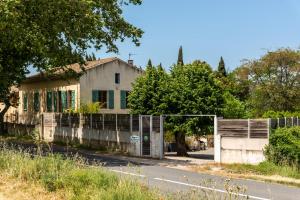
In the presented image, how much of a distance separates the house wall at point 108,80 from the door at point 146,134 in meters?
13.8

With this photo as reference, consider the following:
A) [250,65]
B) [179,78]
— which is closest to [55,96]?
[179,78]

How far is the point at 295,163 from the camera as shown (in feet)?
77.4

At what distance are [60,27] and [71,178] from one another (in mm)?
Result: 14237

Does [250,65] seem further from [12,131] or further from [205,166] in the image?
[205,166]

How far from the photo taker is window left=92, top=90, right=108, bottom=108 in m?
43.8

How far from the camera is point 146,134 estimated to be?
99.3 ft

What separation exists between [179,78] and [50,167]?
915 inches

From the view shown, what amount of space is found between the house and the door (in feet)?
41.2

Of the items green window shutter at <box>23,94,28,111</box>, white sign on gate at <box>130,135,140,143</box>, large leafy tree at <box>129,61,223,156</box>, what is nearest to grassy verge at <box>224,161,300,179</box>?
white sign on gate at <box>130,135,140,143</box>

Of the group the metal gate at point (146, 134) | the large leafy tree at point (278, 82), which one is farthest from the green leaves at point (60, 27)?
the large leafy tree at point (278, 82)

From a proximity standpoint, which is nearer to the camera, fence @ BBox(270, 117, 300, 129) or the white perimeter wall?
the white perimeter wall

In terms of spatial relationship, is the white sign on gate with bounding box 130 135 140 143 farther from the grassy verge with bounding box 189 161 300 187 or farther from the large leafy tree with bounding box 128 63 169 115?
the grassy verge with bounding box 189 161 300 187

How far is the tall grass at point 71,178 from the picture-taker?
10292 mm

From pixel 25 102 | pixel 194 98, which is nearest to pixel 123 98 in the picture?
pixel 194 98
